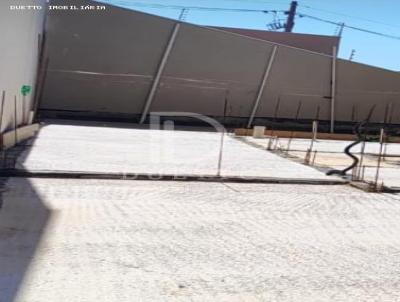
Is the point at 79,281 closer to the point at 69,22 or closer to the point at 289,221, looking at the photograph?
the point at 289,221

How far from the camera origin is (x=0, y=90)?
1038 cm

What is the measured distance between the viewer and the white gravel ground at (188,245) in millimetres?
3990

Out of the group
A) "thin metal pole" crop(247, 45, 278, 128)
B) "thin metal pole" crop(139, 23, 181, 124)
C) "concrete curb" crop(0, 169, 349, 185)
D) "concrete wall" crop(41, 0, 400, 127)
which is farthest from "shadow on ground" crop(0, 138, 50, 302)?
"thin metal pole" crop(247, 45, 278, 128)

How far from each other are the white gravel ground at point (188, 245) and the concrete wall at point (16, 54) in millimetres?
3653

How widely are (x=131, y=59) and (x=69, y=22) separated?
2848 mm

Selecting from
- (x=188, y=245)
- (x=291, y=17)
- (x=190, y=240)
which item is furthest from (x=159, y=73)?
(x=291, y=17)

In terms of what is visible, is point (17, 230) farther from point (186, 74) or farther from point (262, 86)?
point (262, 86)

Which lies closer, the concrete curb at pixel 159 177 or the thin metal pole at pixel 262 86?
the concrete curb at pixel 159 177

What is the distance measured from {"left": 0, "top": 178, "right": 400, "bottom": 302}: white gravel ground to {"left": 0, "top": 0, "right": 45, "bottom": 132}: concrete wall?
365 centimetres

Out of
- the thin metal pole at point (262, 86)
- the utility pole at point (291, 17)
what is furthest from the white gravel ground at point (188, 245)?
the utility pole at point (291, 17)

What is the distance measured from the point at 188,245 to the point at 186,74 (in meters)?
18.6

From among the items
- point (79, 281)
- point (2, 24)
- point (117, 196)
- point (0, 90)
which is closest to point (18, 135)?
point (0, 90)

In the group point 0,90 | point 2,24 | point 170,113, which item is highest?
point 2,24

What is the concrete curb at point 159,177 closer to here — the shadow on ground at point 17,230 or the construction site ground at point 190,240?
the construction site ground at point 190,240
